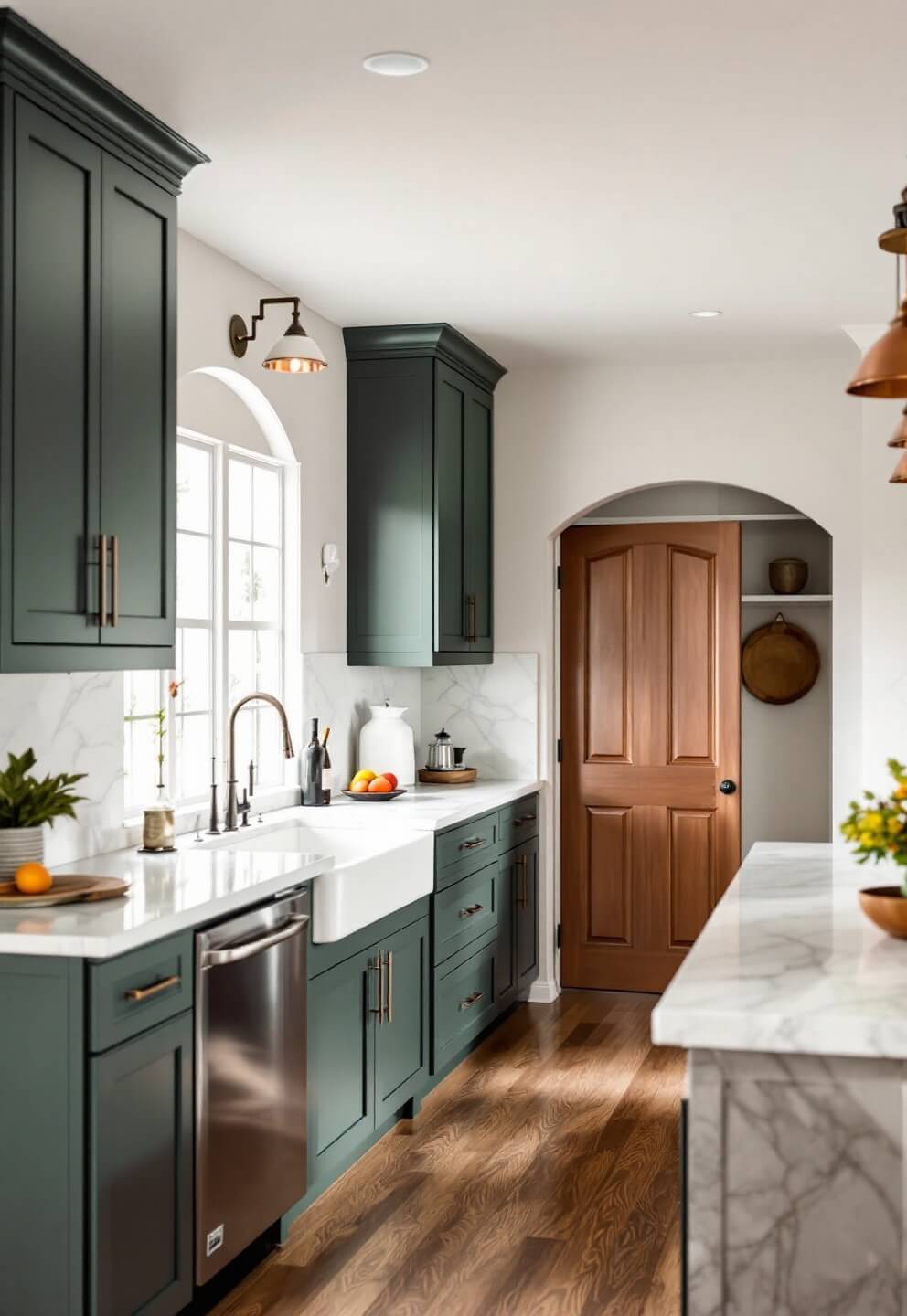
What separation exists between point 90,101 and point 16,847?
1592 mm

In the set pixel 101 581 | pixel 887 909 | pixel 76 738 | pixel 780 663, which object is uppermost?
pixel 101 581

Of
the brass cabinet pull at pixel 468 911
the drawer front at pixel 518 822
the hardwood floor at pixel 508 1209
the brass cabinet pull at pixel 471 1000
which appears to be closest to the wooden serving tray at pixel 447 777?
the drawer front at pixel 518 822

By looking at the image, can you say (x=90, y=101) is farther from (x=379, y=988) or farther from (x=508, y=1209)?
(x=508, y=1209)

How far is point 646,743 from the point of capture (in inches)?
248

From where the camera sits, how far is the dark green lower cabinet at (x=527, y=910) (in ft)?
18.9

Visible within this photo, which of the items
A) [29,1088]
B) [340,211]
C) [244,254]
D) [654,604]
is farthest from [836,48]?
[654,604]

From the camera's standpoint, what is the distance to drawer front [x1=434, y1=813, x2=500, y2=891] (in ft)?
15.4

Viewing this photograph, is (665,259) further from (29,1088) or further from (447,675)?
(29,1088)

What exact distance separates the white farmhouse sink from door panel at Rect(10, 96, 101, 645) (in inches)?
38.3

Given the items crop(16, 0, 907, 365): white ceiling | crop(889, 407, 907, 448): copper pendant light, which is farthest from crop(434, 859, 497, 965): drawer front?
crop(889, 407, 907, 448): copper pendant light

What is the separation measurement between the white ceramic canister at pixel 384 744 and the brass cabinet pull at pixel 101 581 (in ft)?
8.12

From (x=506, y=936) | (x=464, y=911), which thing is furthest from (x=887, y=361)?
(x=506, y=936)

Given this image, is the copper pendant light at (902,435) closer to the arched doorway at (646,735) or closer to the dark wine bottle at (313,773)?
the dark wine bottle at (313,773)

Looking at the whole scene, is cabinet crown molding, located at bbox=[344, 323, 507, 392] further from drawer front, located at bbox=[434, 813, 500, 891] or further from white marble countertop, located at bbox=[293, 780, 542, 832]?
drawer front, located at bbox=[434, 813, 500, 891]
